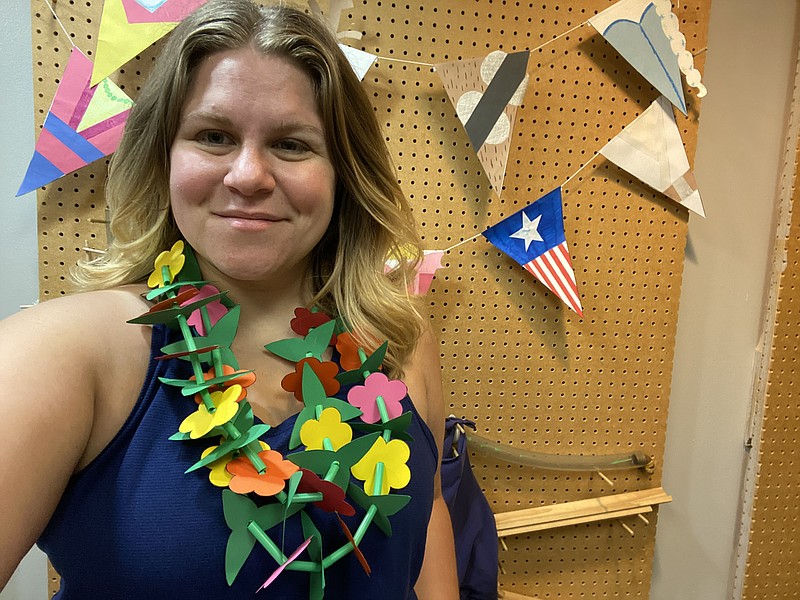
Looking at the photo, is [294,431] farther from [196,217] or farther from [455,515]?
[455,515]

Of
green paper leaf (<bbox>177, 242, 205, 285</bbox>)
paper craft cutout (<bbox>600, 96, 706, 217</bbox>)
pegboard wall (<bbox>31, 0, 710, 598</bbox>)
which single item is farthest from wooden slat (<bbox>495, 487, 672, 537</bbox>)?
green paper leaf (<bbox>177, 242, 205, 285</bbox>)

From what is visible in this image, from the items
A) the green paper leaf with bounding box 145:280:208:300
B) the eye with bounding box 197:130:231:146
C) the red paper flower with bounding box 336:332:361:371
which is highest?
the eye with bounding box 197:130:231:146

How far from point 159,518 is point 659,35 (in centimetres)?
121

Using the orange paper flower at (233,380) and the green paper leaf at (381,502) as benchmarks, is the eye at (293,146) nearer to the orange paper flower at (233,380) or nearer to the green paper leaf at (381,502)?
the orange paper flower at (233,380)

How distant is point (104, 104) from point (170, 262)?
0.47 metres

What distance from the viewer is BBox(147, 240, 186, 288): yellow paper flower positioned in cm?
64

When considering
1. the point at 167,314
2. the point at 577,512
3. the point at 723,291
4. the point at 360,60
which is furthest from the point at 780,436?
the point at 167,314

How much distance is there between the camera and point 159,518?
20.4 inches

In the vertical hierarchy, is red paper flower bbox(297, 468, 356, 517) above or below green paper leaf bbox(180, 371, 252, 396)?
below

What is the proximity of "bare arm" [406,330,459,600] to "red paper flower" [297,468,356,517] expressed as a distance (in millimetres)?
248

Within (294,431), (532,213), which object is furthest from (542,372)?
(294,431)

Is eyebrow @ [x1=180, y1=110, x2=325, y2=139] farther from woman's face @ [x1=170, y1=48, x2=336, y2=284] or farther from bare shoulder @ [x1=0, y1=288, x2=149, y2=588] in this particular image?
Result: bare shoulder @ [x1=0, y1=288, x2=149, y2=588]

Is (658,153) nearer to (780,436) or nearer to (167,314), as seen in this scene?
(780,436)

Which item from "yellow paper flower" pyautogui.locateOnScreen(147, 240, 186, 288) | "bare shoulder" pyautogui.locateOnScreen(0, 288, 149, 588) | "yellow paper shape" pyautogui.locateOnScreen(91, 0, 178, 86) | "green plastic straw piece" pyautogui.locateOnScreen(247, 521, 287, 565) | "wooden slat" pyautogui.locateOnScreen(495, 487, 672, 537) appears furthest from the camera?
"wooden slat" pyautogui.locateOnScreen(495, 487, 672, 537)
